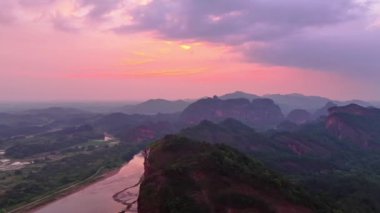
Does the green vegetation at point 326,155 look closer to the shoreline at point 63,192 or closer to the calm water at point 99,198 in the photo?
the calm water at point 99,198

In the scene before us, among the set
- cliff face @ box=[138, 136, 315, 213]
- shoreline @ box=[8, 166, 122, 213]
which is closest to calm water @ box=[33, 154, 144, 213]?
shoreline @ box=[8, 166, 122, 213]

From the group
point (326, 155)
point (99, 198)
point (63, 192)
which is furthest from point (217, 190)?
point (326, 155)

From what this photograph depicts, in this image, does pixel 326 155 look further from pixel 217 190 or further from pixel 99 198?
pixel 217 190

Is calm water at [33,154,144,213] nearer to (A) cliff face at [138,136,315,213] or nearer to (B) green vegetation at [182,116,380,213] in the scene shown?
(A) cliff face at [138,136,315,213]

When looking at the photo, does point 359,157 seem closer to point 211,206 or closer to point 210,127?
point 210,127

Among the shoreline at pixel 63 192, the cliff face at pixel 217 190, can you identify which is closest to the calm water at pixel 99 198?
the shoreline at pixel 63 192
